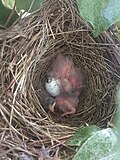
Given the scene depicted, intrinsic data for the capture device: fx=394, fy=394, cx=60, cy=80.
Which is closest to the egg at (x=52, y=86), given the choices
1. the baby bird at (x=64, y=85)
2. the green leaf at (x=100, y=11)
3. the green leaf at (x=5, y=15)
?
the baby bird at (x=64, y=85)

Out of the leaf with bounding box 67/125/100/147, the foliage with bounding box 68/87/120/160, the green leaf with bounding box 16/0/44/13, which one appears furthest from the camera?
the green leaf with bounding box 16/0/44/13

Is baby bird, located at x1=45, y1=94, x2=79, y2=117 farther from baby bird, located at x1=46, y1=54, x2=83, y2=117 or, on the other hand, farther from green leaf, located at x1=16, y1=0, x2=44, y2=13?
green leaf, located at x1=16, y1=0, x2=44, y2=13

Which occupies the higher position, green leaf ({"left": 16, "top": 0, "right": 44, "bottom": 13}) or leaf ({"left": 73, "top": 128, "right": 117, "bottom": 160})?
green leaf ({"left": 16, "top": 0, "right": 44, "bottom": 13})

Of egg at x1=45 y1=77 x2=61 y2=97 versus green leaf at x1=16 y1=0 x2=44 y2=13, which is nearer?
green leaf at x1=16 y1=0 x2=44 y2=13

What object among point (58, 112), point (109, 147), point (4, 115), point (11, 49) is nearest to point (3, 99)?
point (4, 115)

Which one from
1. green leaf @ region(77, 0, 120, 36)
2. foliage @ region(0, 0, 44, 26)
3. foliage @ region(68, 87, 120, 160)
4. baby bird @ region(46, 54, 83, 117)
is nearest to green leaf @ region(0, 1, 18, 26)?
foliage @ region(0, 0, 44, 26)

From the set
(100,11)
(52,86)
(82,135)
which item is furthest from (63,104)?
(100,11)
